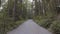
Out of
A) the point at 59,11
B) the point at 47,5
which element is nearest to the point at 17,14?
the point at 47,5

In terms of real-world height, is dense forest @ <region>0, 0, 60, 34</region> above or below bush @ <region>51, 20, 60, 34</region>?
above

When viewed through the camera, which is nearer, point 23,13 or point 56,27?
point 56,27

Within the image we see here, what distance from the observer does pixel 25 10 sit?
7785 millimetres

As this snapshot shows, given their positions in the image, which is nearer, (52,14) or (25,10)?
(52,14)

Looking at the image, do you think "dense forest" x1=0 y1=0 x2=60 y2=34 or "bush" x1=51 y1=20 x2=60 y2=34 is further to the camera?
"dense forest" x1=0 y1=0 x2=60 y2=34

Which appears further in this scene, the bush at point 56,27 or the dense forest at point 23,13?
the dense forest at point 23,13

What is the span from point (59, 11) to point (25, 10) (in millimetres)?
1937

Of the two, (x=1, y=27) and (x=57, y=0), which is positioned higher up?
(x=57, y=0)

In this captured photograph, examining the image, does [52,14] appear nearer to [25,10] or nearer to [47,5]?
[47,5]

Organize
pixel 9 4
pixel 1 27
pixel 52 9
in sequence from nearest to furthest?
pixel 1 27, pixel 9 4, pixel 52 9

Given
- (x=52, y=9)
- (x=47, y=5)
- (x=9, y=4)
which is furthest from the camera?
(x=47, y=5)

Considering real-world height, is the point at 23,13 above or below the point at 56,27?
above

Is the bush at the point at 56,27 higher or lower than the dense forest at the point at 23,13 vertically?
lower

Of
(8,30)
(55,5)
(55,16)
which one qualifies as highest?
(55,5)
